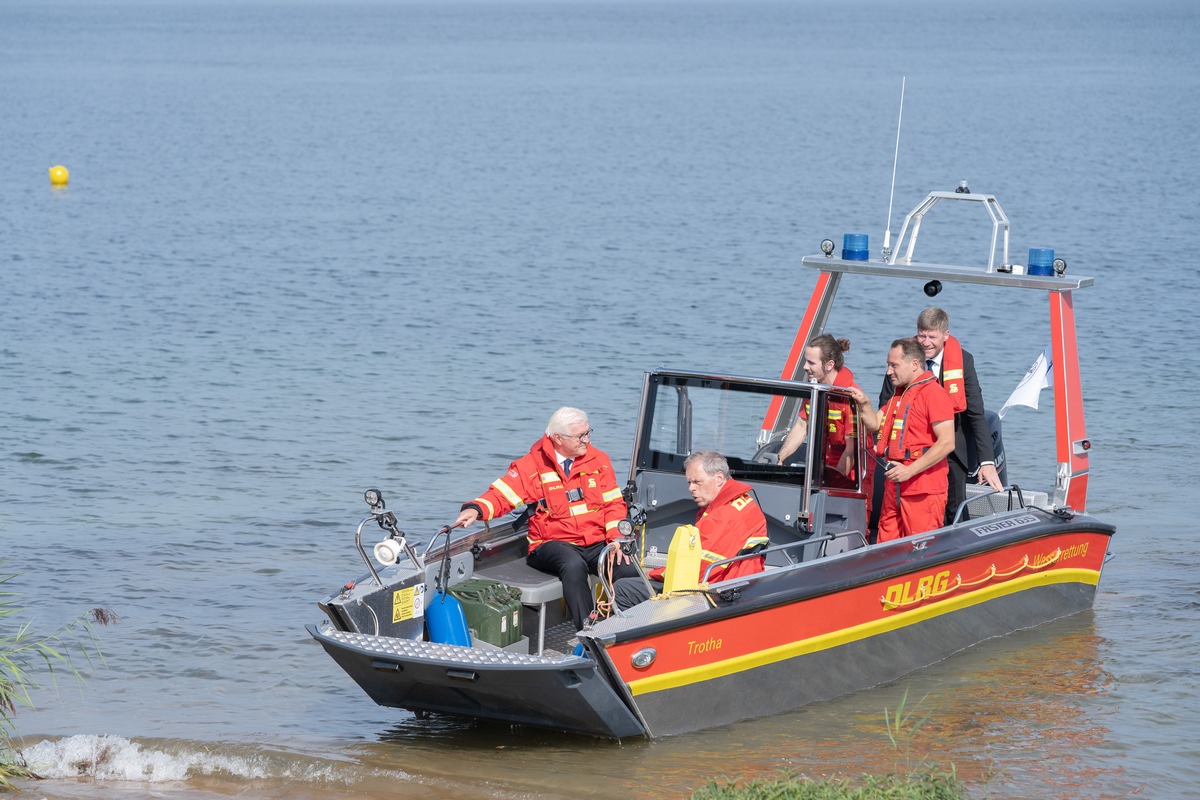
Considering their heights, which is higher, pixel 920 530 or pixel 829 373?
pixel 829 373

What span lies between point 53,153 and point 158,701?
30.7 metres

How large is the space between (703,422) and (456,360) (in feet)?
27.5

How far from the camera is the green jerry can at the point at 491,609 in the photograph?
679 centimetres

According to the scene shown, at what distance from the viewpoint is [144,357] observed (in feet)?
52.0

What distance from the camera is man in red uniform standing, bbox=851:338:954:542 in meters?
7.45

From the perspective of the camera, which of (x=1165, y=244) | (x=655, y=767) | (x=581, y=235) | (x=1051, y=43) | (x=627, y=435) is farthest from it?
(x=1051, y=43)

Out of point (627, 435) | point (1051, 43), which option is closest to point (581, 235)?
point (627, 435)

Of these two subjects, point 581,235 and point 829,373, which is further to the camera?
point 581,235

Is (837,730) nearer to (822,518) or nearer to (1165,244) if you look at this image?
(822,518)

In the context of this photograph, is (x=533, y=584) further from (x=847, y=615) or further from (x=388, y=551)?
(x=847, y=615)

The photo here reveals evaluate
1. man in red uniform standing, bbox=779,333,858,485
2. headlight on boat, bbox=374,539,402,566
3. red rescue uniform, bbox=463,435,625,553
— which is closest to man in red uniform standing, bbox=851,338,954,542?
man in red uniform standing, bbox=779,333,858,485

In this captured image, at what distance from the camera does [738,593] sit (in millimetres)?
6547

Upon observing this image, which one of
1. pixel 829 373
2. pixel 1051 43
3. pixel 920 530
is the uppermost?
pixel 1051 43

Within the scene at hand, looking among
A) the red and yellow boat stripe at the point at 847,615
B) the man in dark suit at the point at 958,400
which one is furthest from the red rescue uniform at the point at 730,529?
the man in dark suit at the point at 958,400
